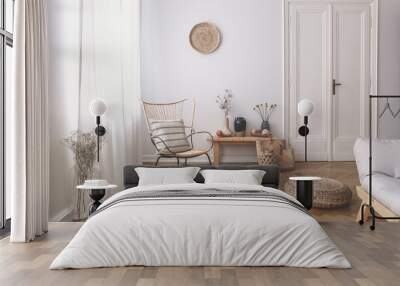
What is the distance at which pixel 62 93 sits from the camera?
236 inches

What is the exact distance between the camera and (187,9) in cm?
812

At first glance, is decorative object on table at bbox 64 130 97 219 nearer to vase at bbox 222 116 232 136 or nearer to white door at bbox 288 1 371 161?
vase at bbox 222 116 232 136

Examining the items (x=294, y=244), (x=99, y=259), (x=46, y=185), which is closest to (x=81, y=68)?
(x=46, y=185)

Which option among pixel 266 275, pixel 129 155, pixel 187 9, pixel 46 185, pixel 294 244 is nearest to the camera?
pixel 266 275

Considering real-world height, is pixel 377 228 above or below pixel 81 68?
below

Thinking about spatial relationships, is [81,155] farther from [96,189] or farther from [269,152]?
[269,152]

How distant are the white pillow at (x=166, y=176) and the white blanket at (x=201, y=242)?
163cm

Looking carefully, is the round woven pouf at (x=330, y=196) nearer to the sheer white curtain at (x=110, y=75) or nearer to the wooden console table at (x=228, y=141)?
the wooden console table at (x=228, y=141)

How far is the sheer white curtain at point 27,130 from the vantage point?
177 inches

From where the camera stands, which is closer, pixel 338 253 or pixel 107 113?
pixel 338 253

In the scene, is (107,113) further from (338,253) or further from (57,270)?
(338,253)

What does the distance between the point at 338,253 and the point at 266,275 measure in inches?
21.7

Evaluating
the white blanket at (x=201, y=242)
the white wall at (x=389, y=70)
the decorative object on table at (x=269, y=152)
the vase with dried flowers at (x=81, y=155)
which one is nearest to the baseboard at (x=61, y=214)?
the vase with dried flowers at (x=81, y=155)

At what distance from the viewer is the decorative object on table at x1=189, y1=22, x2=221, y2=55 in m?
8.09
